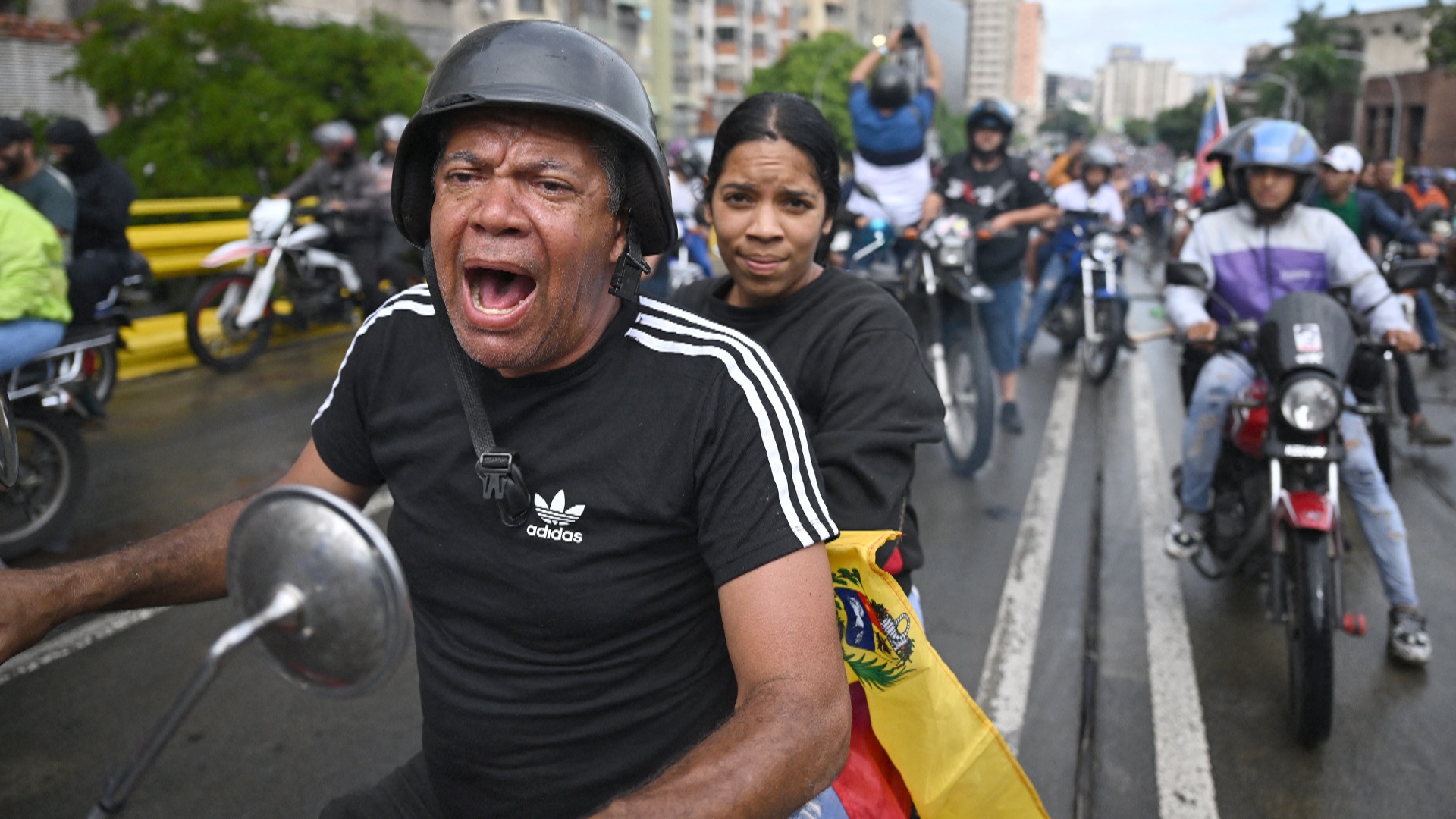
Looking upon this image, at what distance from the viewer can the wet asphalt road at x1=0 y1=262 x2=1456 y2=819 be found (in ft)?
10.7

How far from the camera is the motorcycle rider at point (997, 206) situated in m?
7.38

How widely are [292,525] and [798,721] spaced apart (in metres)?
0.68

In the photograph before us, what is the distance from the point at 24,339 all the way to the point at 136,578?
4297 millimetres

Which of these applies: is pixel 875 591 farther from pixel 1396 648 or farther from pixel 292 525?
pixel 1396 648

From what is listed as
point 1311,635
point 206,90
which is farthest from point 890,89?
point 206,90

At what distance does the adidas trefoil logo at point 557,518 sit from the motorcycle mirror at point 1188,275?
331cm

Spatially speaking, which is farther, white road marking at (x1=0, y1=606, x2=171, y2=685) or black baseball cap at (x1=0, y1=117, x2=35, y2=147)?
black baseball cap at (x1=0, y1=117, x2=35, y2=147)

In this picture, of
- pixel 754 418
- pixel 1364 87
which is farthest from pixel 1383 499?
pixel 1364 87

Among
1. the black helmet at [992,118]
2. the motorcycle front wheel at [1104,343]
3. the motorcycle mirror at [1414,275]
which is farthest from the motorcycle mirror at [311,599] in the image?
the motorcycle front wheel at [1104,343]

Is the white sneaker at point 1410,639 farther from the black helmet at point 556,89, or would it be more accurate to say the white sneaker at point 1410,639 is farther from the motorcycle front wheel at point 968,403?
the black helmet at point 556,89

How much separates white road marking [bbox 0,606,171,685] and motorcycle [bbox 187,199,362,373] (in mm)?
4982

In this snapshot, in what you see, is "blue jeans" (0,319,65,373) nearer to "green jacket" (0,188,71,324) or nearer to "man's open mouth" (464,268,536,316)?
"green jacket" (0,188,71,324)

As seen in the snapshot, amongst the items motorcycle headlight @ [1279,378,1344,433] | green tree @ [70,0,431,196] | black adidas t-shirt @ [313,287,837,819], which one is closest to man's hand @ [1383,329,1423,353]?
motorcycle headlight @ [1279,378,1344,433]

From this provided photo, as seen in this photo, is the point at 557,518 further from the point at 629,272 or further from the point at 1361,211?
the point at 1361,211
